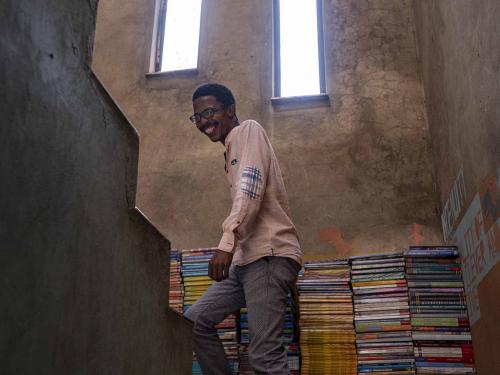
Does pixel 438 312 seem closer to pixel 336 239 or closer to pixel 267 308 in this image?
pixel 336 239

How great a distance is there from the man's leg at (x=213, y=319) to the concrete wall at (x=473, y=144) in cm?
133

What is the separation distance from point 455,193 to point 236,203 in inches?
79.2

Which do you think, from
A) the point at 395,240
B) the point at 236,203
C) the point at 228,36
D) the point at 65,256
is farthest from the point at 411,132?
the point at 65,256

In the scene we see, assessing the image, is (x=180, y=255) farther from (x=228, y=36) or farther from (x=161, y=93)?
(x=228, y=36)

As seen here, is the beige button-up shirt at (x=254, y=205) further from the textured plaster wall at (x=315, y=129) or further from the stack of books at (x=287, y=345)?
the textured plaster wall at (x=315, y=129)

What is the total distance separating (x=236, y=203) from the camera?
9.97 feet

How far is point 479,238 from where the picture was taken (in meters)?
3.73

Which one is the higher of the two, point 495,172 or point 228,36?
point 228,36

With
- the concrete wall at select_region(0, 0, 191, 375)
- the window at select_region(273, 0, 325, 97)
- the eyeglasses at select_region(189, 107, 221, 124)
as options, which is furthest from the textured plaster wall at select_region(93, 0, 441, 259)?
the concrete wall at select_region(0, 0, 191, 375)

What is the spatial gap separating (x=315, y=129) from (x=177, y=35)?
1899 millimetres

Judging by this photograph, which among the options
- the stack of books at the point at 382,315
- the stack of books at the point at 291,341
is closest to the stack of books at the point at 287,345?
the stack of books at the point at 291,341

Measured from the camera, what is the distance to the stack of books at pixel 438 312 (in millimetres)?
3914

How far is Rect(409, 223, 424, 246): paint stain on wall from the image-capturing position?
509 centimetres

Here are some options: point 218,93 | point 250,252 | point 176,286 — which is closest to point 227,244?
point 250,252
